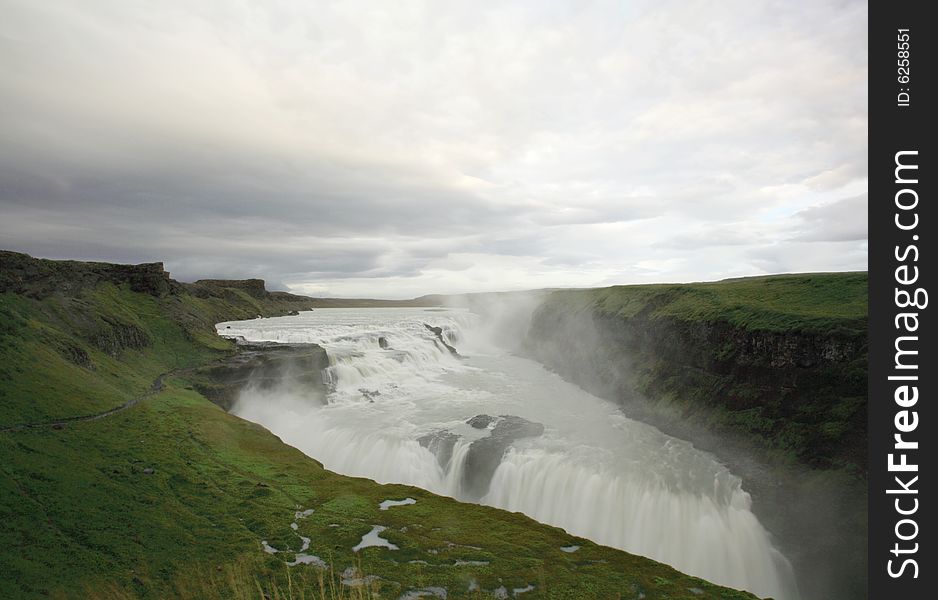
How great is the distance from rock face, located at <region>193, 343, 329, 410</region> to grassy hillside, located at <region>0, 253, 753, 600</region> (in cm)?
808

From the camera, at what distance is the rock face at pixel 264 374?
31391 millimetres

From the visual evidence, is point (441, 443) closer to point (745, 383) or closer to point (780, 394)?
point (745, 383)

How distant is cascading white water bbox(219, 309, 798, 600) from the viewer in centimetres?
1744

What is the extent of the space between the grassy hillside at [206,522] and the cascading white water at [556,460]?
22.2 ft

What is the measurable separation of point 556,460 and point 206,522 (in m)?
16.1

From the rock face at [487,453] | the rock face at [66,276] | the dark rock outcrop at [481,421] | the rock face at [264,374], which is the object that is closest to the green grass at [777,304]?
the rock face at [487,453]

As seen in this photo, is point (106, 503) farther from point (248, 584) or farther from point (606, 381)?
point (606, 381)

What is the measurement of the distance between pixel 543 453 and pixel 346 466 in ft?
38.9

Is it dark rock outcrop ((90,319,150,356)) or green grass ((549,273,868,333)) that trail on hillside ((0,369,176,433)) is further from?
green grass ((549,273,868,333))

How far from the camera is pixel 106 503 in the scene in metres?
11.9

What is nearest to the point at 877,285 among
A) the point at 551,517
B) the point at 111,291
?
the point at 551,517

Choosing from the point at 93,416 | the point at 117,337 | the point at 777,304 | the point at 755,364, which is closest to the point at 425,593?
the point at 93,416

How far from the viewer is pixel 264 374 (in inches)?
1367

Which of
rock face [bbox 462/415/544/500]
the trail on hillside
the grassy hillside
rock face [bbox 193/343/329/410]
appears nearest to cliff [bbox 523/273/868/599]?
rock face [bbox 462/415/544/500]
